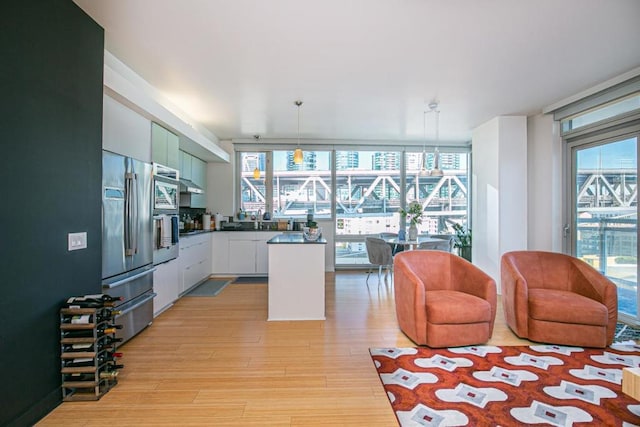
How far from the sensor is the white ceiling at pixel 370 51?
2168mm

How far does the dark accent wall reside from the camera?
1.61 m

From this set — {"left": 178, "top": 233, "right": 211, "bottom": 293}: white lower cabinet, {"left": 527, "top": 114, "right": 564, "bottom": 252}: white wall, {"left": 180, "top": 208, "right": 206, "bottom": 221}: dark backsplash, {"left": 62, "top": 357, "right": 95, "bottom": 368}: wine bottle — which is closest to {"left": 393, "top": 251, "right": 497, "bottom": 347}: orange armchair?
{"left": 527, "top": 114, "right": 564, "bottom": 252}: white wall

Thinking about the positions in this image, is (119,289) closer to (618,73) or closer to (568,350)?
(568,350)

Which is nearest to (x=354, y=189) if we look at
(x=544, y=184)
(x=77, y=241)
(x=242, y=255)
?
(x=242, y=255)

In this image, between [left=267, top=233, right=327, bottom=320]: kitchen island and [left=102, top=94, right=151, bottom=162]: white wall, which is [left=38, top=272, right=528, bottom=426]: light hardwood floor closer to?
[left=267, top=233, right=327, bottom=320]: kitchen island

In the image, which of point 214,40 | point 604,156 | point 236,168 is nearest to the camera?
point 214,40

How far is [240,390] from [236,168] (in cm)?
485

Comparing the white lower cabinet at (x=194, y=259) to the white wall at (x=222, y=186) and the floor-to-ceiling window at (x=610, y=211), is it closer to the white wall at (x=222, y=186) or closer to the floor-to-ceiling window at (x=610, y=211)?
the white wall at (x=222, y=186)

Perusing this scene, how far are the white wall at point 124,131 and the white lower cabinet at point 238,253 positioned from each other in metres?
2.64

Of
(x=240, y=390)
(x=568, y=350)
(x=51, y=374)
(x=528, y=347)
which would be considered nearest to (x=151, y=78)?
(x=51, y=374)

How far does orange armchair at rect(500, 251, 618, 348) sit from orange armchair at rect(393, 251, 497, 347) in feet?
1.13

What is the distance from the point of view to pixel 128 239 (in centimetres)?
274

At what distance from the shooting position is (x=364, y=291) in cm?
466

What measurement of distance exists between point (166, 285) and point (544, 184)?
5.50 metres
